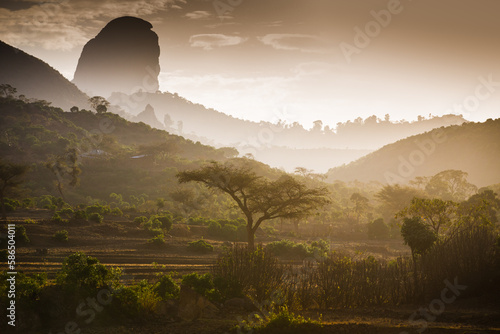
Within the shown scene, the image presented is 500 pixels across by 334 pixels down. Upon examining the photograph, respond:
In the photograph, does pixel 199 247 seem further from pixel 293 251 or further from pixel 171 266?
pixel 293 251

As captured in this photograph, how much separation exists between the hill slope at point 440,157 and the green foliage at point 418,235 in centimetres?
10007

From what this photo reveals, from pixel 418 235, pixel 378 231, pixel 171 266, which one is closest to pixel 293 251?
pixel 171 266

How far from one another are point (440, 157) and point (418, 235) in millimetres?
115558

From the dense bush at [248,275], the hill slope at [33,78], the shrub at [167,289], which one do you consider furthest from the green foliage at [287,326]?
the hill slope at [33,78]

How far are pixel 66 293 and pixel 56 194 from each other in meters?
50.3

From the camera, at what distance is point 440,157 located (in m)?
112

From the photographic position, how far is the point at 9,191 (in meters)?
38.0

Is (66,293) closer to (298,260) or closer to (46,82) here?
(298,260)

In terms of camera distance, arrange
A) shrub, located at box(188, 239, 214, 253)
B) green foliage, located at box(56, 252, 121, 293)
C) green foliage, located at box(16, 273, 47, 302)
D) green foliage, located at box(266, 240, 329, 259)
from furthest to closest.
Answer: green foliage, located at box(266, 240, 329, 259) → shrub, located at box(188, 239, 214, 253) → green foliage, located at box(56, 252, 121, 293) → green foliage, located at box(16, 273, 47, 302)

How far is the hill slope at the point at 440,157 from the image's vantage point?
98.0 metres

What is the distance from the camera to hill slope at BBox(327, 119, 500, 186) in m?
98.0

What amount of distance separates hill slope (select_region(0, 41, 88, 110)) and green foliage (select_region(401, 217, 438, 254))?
181059mm

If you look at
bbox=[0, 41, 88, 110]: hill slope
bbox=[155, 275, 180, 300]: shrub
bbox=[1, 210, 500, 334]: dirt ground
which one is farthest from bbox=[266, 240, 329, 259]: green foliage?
bbox=[0, 41, 88, 110]: hill slope

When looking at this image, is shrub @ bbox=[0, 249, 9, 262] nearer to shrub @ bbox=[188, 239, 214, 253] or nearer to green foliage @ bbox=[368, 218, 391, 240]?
shrub @ bbox=[188, 239, 214, 253]
